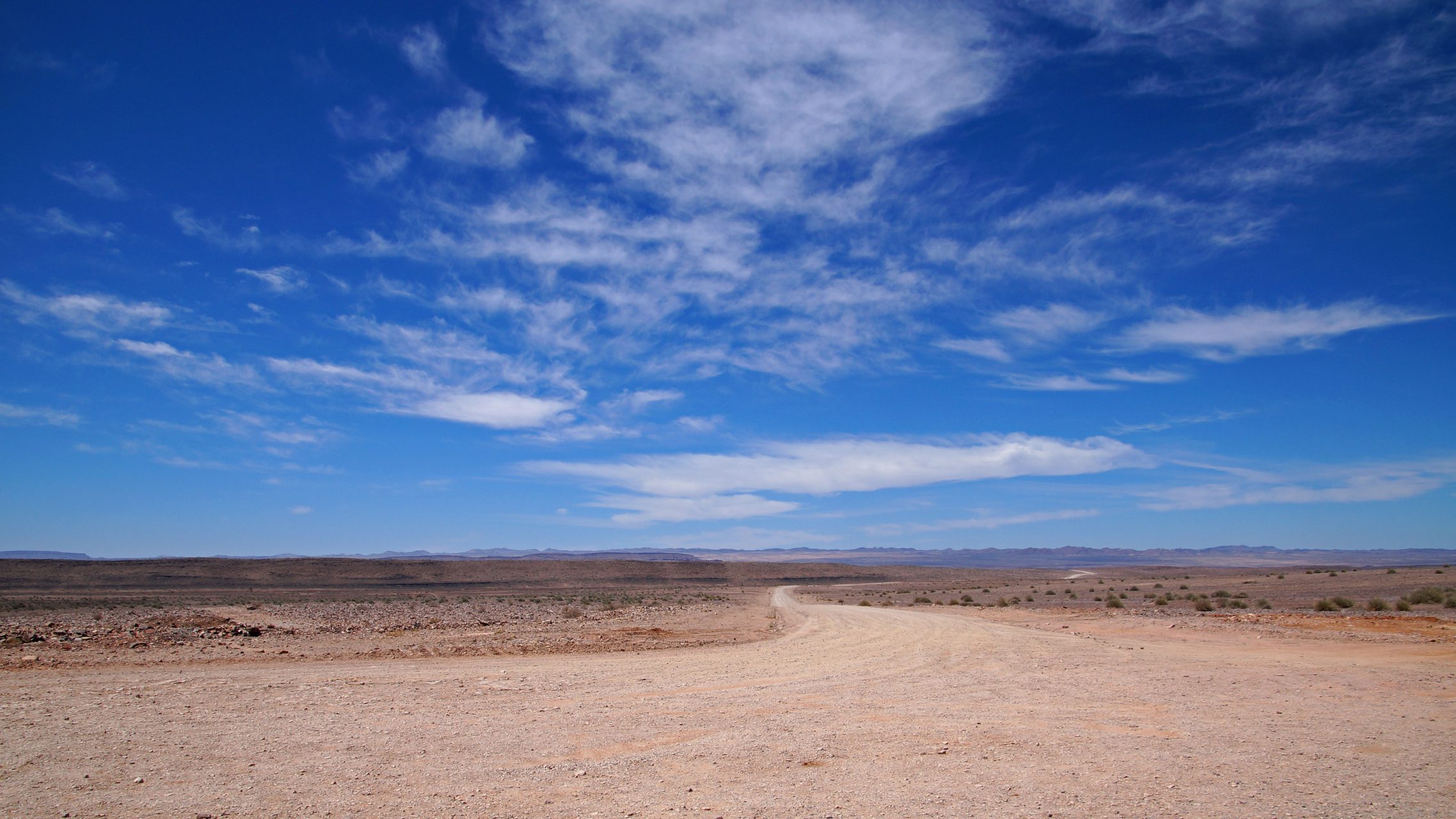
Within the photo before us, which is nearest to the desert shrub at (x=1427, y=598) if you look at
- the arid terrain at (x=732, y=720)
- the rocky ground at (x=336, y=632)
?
the arid terrain at (x=732, y=720)

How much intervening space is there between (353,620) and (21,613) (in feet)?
60.8

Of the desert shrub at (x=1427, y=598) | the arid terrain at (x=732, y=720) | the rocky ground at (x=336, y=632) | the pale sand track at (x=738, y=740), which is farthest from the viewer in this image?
the desert shrub at (x=1427, y=598)

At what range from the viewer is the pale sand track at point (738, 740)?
734 cm

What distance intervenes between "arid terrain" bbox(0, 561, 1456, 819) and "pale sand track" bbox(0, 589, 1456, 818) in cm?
5

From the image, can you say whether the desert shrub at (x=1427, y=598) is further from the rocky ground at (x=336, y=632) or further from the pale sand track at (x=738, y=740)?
the rocky ground at (x=336, y=632)

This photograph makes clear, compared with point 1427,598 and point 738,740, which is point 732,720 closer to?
point 738,740

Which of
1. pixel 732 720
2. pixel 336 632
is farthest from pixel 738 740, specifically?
pixel 336 632

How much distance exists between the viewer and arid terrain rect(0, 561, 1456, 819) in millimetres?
7441

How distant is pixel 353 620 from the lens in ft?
105

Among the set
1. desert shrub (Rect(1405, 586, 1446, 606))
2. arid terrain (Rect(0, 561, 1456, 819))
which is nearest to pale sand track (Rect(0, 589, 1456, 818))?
arid terrain (Rect(0, 561, 1456, 819))

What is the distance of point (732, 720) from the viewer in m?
11.0

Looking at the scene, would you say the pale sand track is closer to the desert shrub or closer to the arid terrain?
the arid terrain

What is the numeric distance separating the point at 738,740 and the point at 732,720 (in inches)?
49.3

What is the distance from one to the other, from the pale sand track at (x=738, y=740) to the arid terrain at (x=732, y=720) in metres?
0.05
